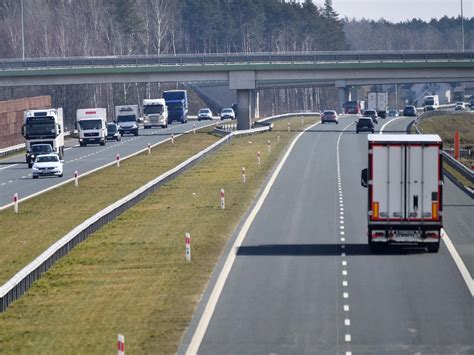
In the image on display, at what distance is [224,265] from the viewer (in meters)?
37.4

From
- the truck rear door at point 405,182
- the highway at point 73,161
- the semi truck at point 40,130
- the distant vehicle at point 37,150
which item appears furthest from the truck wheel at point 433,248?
the semi truck at point 40,130

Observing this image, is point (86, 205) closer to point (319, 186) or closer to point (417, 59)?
point (319, 186)

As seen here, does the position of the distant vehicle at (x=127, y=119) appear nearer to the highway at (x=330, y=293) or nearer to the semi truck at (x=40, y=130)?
the semi truck at (x=40, y=130)

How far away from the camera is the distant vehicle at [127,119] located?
4668 inches

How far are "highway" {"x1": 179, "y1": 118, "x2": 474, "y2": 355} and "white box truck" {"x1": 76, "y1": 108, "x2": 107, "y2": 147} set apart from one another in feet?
167

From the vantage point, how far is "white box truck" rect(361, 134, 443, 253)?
37.8 m

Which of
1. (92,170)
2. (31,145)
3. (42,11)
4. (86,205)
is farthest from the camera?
(42,11)

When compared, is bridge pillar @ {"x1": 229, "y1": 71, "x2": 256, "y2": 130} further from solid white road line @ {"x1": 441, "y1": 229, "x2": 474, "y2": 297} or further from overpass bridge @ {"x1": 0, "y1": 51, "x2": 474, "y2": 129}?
solid white road line @ {"x1": 441, "y1": 229, "x2": 474, "y2": 297}

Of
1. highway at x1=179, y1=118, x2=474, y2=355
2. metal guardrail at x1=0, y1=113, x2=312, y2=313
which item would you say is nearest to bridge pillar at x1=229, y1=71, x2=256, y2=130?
metal guardrail at x1=0, y1=113, x2=312, y2=313

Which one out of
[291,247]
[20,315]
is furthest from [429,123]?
[20,315]

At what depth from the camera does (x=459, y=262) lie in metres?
37.8

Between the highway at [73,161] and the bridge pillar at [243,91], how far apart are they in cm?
646

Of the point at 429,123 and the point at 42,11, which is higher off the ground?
the point at 42,11

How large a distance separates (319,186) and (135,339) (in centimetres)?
3662
